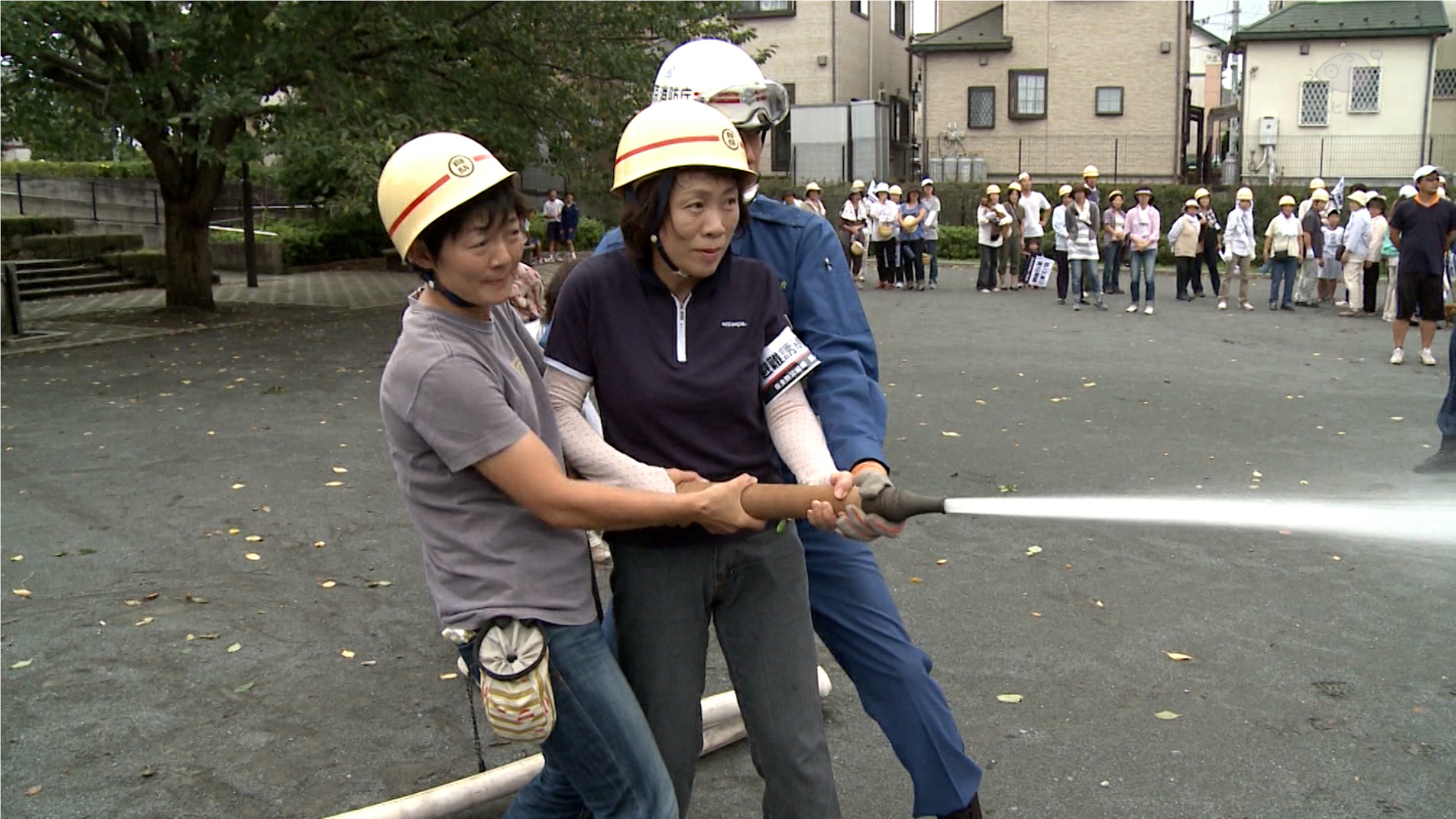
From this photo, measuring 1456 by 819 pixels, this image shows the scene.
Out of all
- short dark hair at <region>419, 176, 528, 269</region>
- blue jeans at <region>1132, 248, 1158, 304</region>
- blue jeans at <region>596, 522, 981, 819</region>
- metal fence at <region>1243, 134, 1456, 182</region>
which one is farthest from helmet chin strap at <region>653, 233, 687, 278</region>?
metal fence at <region>1243, 134, 1456, 182</region>

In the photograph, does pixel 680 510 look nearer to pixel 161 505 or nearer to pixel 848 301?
pixel 848 301

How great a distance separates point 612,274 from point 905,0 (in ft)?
147

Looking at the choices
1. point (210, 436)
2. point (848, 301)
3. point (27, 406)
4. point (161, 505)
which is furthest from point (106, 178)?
point (848, 301)

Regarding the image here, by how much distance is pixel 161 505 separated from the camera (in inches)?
320

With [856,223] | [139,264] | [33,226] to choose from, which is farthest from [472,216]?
[33,226]

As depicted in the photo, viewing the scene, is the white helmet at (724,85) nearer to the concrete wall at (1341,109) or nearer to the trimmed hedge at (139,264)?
the trimmed hedge at (139,264)

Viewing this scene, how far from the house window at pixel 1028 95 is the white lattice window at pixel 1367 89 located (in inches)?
318

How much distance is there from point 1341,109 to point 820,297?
3574 centimetres

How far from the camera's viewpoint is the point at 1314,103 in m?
34.3

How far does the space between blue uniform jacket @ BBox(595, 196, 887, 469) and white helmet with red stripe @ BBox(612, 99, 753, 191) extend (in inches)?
13.6

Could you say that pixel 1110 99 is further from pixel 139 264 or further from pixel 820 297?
pixel 820 297

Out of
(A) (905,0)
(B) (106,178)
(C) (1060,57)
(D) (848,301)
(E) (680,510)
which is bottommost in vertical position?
(E) (680,510)

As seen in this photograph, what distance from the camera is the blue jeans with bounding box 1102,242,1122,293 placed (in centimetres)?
2038

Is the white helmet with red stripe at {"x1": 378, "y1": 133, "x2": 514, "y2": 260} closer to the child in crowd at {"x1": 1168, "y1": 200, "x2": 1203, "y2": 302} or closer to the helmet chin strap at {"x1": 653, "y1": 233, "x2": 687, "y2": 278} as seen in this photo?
the helmet chin strap at {"x1": 653, "y1": 233, "x2": 687, "y2": 278}
